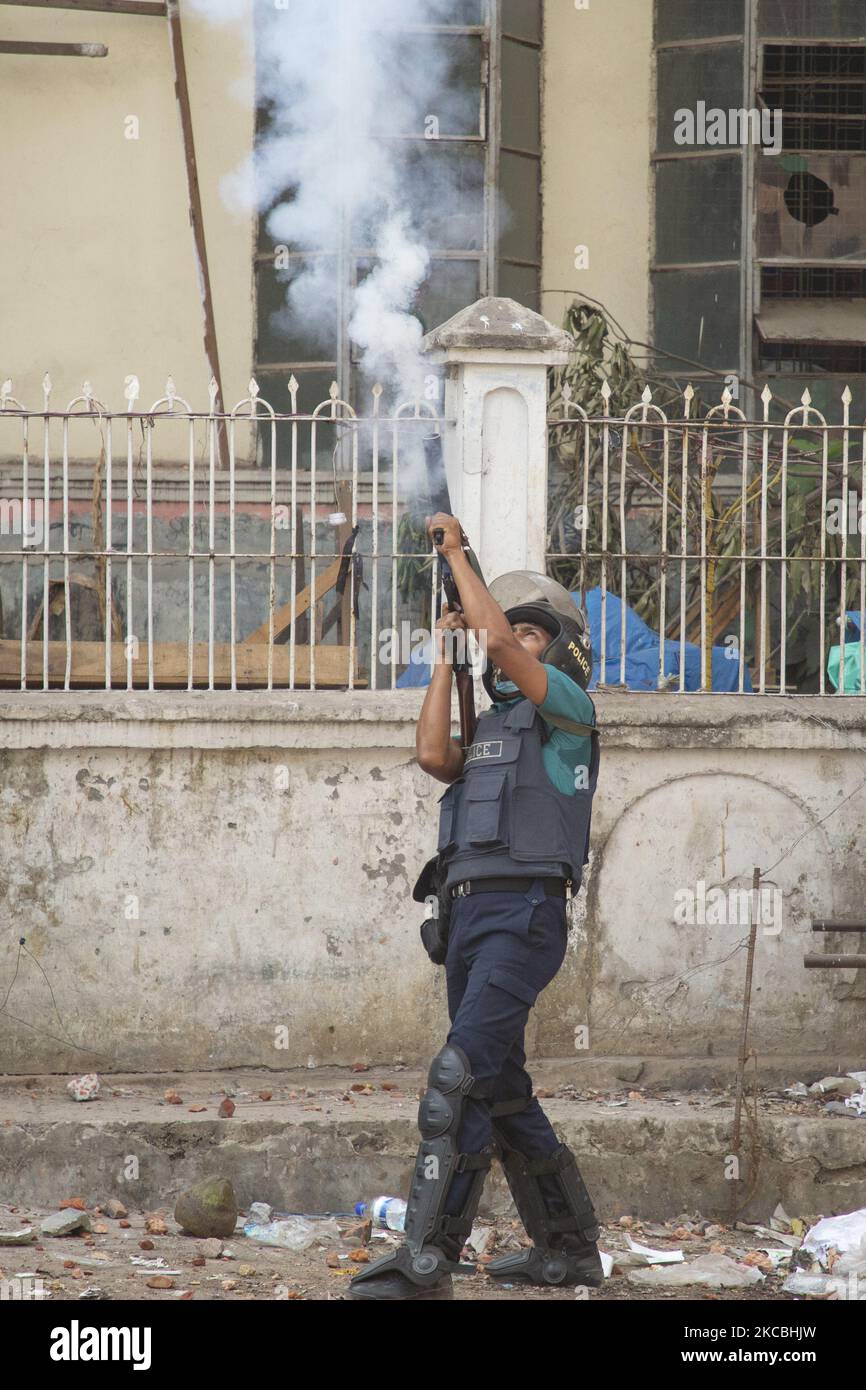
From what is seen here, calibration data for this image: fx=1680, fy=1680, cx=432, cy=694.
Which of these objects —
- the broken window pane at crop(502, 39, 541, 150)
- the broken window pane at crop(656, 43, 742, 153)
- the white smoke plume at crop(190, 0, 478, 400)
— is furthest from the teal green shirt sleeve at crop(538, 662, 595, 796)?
the broken window pane at crop(656, 43, 742, 153)

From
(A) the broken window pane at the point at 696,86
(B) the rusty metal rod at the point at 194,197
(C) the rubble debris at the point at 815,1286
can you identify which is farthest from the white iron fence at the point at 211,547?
(A) the broken window pane at the point at 696,86

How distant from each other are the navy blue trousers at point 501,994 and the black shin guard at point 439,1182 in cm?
3

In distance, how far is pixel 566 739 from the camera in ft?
15.7

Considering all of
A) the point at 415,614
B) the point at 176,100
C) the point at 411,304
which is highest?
the point at 176,100

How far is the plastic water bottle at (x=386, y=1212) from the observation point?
5.52 m

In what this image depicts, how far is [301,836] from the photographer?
648 centimetres

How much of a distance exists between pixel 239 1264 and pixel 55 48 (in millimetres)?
7596

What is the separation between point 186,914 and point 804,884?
2423 mm

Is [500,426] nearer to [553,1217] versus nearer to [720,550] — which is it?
[720,550]

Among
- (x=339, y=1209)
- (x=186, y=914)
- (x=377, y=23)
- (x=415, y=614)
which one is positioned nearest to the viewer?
(x=339, y=1209)

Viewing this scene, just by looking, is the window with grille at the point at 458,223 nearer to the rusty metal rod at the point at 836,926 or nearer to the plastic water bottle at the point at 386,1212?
the rusty metal rod at the point at 836,926

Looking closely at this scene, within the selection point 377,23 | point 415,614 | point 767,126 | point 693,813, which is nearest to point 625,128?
point 767,126

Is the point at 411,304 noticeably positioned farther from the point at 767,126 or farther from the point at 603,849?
the point at 603,849

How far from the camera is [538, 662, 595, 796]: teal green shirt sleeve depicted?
15.2 feet
